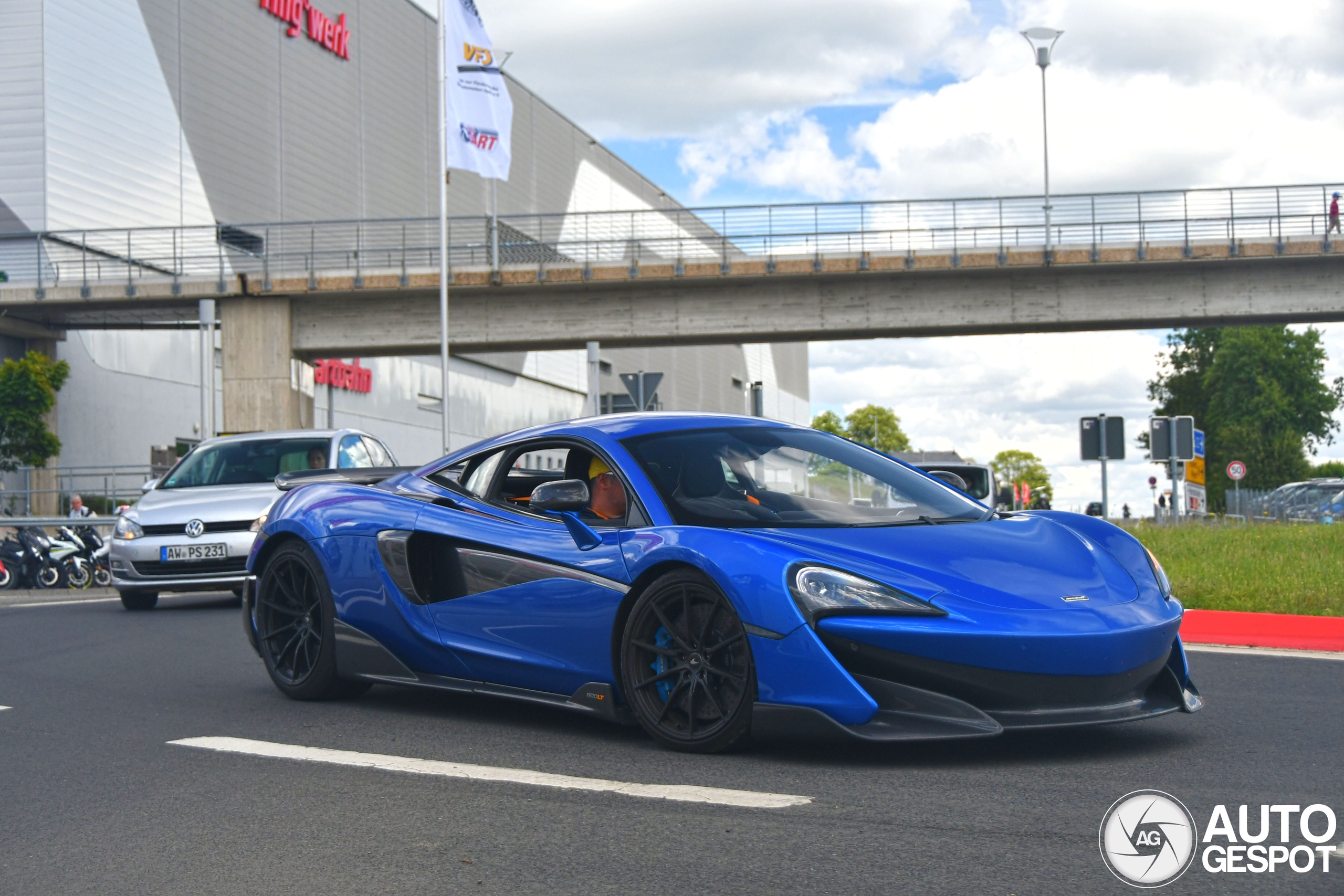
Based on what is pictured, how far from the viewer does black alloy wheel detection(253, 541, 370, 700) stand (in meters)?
6.48

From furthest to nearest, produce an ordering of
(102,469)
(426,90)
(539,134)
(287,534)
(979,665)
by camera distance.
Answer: (539,134) → (426,90) → (102,469) → (287,534) → (979,665)

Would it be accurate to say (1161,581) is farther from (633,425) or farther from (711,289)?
(711,289)

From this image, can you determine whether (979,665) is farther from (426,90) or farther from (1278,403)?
(1278,403)

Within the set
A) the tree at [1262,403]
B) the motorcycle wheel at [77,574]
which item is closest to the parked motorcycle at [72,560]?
the motorcycle wheel at [77,574]

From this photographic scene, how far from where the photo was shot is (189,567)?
1238cm

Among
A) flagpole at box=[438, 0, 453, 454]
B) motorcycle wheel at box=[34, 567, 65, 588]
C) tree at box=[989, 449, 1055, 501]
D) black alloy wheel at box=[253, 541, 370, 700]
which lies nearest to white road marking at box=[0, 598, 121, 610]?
motorcycle wheel at box=[34, 567, 65, 588]

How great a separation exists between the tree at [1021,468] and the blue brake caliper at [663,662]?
190 metres

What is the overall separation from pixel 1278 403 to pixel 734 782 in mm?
91550

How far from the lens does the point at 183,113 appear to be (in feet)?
140

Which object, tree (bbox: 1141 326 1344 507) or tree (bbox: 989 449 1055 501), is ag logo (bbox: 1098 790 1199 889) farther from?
tree (bbox: 989 449 1055 501)

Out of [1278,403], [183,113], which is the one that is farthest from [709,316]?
[1278,403]

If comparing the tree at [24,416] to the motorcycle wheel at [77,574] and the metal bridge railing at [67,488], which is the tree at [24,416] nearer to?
the metal bridge railing at [67,488]

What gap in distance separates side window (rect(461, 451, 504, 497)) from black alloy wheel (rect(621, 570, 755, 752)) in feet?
3.97

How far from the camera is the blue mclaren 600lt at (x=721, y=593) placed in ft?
14.7
